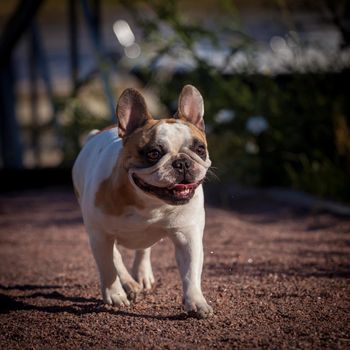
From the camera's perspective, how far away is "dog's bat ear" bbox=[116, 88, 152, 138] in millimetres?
4391

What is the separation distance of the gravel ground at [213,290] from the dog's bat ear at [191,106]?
3.70ft

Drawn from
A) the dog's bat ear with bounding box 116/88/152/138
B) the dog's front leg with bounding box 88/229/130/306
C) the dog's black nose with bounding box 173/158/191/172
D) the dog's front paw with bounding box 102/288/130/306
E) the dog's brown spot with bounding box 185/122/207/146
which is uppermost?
the dog's bat ear with bounding box 116/88/152/138

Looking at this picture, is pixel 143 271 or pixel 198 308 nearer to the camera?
pixel 198 308

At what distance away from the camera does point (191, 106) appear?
454 cm

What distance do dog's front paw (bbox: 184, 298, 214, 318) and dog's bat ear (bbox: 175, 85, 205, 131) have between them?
3.41 feet

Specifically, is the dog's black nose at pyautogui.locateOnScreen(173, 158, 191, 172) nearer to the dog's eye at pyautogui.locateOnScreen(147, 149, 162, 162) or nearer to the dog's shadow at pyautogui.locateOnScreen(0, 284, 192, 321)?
the dog's eye at pyautogui.locateOnScreen(147, 149, 162, 162)

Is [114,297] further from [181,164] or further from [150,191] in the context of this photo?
[181,164]

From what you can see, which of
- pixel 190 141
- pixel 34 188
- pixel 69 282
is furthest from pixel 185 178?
pixel 34 188

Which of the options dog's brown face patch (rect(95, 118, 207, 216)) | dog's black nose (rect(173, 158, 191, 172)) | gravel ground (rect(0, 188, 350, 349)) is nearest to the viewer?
gravel ground (rect(0, 188, 350, 349))

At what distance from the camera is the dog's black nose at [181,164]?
161 inches

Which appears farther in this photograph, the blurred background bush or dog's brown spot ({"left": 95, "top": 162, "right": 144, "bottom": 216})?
the blurred background bush

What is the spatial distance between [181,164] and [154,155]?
174 millimetres

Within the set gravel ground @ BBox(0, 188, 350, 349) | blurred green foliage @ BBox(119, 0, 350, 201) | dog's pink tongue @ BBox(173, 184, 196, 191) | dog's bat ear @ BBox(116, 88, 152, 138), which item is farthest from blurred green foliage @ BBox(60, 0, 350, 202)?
dog's pink tongue @ BBox(173, 184, 196, 191)

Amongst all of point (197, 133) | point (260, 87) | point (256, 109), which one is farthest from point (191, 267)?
point (260, 87)
